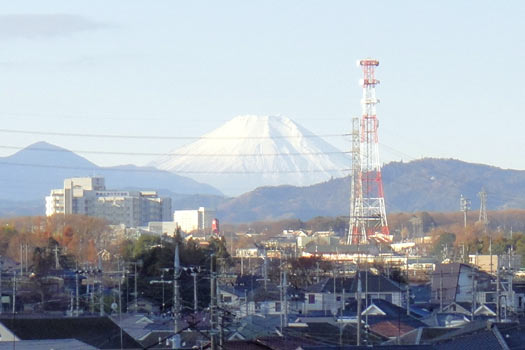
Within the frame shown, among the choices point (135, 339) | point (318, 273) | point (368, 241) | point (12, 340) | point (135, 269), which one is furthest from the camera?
point (368, 241)

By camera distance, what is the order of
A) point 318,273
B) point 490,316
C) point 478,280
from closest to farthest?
point 490,316
point 478,280
point 318,273

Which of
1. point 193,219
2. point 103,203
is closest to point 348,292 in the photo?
point 103,203

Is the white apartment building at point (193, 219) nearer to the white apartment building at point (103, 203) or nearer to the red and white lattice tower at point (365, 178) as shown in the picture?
the white apartment building at point (103, 203)

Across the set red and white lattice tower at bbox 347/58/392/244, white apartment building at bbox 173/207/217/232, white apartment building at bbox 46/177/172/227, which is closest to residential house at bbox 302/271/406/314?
A: red and white lattice tower at bbox 347/58/392/244

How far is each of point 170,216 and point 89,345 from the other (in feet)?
388

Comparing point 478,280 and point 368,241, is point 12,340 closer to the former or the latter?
point 478,280

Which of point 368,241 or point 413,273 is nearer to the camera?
point 413,273

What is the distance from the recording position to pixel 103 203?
117000 millimetres

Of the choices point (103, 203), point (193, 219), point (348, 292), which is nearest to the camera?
point (348, 292)

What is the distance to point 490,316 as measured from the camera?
32438mm

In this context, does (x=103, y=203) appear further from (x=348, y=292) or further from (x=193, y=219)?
(x=348, y=292)

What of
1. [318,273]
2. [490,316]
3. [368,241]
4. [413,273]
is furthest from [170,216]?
[490,316]

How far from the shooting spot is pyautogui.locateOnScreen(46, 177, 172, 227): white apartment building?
113 m

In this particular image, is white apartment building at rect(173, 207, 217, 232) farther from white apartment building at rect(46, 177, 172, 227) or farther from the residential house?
the residential house
